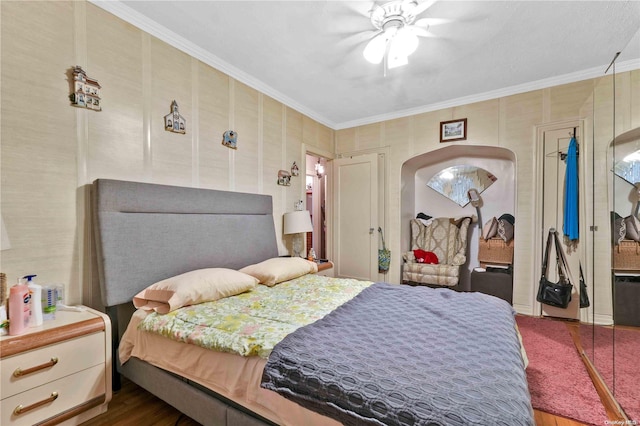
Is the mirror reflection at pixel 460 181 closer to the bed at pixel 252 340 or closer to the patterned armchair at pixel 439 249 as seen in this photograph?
the patterned armchair at pixel 439 249

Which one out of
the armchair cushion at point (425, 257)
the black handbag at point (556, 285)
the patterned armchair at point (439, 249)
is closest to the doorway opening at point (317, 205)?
the patterned armchair at point (439, 249)

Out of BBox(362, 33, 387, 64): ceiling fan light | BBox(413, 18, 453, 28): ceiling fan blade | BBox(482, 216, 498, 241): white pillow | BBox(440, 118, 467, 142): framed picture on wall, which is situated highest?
BBox(413, 18, 453, 28): ceiling fan blade

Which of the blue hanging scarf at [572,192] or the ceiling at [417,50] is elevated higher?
the ceiling at [417,50]

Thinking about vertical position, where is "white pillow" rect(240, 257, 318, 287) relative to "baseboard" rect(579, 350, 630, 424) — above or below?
above

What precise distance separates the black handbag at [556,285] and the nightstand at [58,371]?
12.7ft

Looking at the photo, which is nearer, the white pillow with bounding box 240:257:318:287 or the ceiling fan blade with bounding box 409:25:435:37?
the ceiling fan blade with bounding box 409:25:435:37

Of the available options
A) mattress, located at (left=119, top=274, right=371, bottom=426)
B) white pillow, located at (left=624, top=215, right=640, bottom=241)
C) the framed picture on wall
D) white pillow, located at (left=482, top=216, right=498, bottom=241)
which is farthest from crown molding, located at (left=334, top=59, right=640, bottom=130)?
mattress, located at (left=119, top=274, right=371, bottom=426)

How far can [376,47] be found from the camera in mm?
2113

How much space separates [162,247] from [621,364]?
3.27m

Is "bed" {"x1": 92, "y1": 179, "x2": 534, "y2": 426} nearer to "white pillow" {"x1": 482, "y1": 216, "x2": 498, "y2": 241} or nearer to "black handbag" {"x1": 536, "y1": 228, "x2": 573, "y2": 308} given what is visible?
"black handbag" {"x1": 536, "y1": 228, "x2": 573, "y2": 308}

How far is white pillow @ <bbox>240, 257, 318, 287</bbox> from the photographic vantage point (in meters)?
2.39

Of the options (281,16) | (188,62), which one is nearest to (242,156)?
(188,62)

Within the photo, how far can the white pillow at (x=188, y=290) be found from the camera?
5.69ft

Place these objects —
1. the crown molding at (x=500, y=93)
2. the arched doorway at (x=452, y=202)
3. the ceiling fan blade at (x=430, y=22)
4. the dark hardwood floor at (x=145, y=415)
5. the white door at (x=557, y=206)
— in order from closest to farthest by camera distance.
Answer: the dark hardwood floor at (x=145, y=415) < the ceiling fan blade at (x=430, y=22) < the crown molding at (x=500, y=93) < the white door at (x=557, y=206) < the arched doorway at (x=452, y=202)
